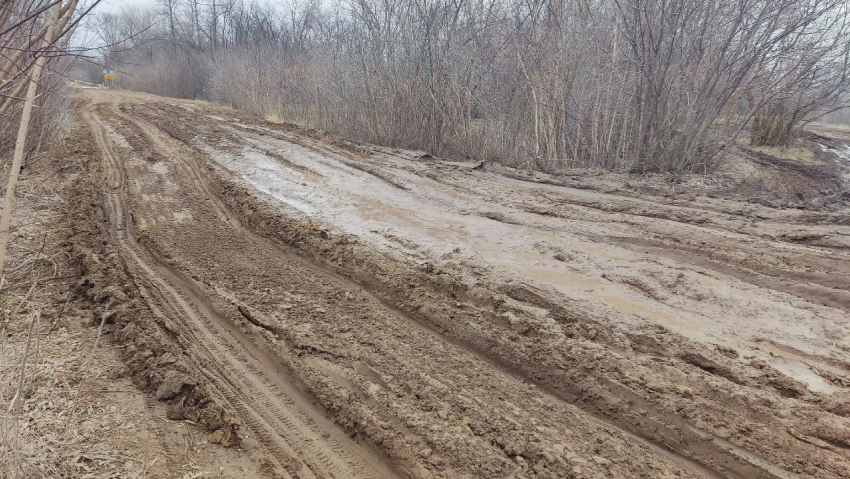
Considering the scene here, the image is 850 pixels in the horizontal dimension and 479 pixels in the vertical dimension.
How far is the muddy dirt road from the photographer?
2691 mm

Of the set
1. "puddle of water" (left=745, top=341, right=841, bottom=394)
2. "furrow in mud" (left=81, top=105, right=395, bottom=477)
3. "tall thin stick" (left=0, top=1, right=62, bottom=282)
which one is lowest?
"furrow in mud" (left=81, top=105, right=395, bottom=477)

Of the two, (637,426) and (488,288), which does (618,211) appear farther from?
(637,426)

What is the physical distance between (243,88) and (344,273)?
57.5ft

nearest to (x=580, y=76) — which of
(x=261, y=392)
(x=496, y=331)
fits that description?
(x=496, y=331)

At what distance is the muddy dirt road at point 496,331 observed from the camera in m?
2.69

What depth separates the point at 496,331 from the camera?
3.74m

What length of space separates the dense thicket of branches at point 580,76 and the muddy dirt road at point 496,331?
2882 millimetres

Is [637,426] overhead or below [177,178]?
below

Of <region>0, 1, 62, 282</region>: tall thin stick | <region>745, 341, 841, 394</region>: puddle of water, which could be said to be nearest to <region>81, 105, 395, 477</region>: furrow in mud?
<region>0, 1, 62, 282</region>: tall thin stick

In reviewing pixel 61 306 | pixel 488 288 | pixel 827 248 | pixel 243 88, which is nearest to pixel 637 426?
pixel 488 288

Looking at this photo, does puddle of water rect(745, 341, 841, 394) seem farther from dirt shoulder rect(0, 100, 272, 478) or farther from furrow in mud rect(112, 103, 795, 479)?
dirt shoulder rect(0, 100, 272, 478)

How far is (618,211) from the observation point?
20.1 ft

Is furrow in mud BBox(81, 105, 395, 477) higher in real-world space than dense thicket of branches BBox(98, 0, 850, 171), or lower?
lower

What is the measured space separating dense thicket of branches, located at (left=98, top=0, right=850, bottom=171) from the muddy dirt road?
2.88 metres
